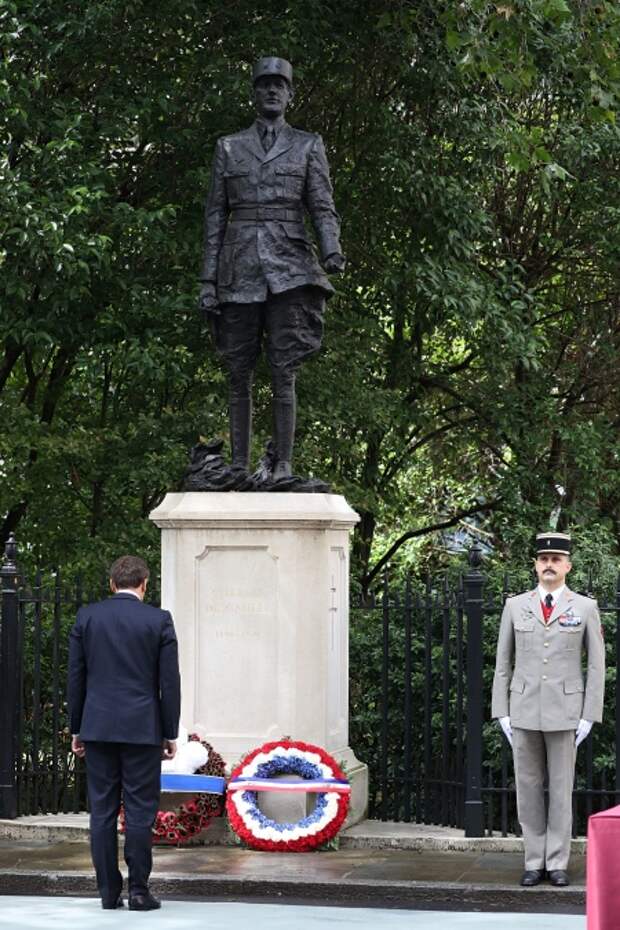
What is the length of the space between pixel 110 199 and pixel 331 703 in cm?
706

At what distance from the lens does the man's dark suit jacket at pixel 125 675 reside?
885cm

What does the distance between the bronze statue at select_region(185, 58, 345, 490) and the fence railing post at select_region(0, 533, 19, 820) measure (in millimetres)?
1527

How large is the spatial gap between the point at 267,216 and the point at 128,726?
435 cm

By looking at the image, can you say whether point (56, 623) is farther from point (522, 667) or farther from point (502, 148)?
point (502, 148)

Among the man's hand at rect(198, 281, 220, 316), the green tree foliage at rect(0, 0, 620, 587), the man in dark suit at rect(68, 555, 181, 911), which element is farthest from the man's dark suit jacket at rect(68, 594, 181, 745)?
the green tree foliage at rect(0, 0, 620, 587)

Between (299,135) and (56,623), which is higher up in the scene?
(299,135)

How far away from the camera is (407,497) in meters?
21.8

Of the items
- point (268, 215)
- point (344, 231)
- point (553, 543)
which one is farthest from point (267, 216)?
point (344, 231)

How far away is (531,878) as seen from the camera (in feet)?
32.8

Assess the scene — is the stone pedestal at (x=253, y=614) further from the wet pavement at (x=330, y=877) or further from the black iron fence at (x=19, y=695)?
the black iron fence at (x=19, y=695)

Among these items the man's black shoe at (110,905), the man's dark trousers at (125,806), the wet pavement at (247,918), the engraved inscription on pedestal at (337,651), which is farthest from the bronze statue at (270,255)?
the man's black shoe at (110,905)

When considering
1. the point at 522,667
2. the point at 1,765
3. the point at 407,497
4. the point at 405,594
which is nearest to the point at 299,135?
the point at 405,594

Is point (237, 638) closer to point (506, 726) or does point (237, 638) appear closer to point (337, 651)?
point (337, 651)

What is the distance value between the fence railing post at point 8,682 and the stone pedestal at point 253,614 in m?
1.32
